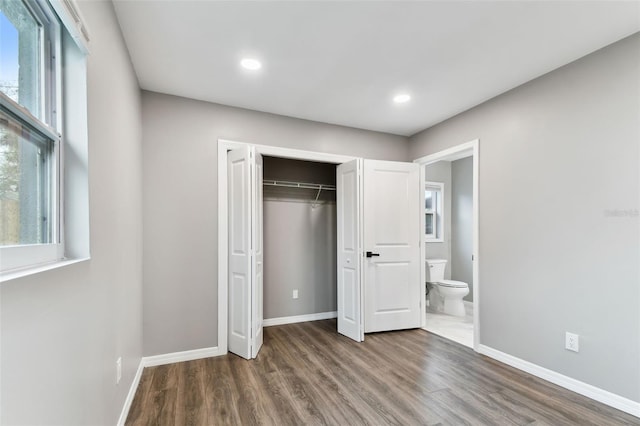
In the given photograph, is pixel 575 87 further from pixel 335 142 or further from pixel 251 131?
pixel 251 131

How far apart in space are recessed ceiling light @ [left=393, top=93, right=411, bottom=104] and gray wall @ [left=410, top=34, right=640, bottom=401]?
795 millimetres

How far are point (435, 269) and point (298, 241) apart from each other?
2.30m

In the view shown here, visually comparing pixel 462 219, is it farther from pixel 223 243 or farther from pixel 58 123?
pixel 58 123

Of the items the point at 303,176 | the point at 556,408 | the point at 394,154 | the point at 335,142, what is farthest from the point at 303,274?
the point at 556,408

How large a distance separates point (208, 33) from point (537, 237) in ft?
9.83

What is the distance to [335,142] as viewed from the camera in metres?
3.79

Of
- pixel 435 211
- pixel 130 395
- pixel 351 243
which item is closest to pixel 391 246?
pixel 351 243

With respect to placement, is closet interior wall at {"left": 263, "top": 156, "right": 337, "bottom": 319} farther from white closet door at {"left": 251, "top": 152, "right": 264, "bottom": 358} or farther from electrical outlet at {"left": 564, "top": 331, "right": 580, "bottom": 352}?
electrical outlet at {"left": 564, "top": 331, "right": 580, "bottom": 352}

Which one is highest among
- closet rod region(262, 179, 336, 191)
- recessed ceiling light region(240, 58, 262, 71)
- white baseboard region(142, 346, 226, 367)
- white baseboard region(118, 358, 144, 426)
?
recessed ceiling light region(240, 58, 262, 71)

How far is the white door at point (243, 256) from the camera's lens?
2912 mm

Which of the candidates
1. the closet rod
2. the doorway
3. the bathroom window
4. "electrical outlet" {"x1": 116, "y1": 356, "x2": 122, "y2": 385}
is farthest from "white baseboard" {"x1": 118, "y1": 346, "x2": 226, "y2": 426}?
the bathroom window

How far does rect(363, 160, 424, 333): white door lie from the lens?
363cm

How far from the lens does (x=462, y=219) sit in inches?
209

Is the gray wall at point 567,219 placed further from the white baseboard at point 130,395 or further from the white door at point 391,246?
the white baseboard at point 130,395
